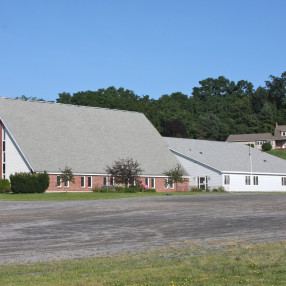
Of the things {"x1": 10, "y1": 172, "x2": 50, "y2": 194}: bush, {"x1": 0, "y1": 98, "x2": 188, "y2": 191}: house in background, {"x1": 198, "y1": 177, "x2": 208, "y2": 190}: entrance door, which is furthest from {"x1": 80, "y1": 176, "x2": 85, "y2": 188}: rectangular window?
{"x1": 198, "y1": 177, "x2": 208, "y2": 190}: entrance door

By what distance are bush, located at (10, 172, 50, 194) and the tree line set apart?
59.4 metres

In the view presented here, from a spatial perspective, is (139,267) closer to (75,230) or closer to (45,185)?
(75,230)

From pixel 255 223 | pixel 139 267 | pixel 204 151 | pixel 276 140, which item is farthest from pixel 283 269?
pixel 276 140

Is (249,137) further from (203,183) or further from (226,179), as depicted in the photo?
(203,183)

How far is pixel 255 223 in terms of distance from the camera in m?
20.7

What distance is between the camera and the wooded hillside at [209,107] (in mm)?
119938

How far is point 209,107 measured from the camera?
504 ft

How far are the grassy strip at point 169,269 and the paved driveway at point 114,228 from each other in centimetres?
154

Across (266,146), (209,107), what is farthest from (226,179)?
(209,107)

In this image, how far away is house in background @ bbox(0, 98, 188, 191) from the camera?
52.8 meters

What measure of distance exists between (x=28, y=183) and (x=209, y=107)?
110 metres

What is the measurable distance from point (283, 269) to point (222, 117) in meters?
138

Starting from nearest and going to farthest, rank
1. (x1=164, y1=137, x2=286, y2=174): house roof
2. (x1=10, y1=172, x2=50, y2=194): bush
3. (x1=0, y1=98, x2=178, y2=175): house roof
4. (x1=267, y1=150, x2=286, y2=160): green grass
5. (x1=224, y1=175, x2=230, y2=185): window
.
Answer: (x1=10, y1=172, x2=50, y2=194): bush → (x1=0, y1=98, x2=178, y2=175): house roof → (x1=224, y1=175, x2=230, y2=185): window → (x1=164, y1=137, x2=286, y2=174): house roof → (x1=267, y1=150, x2=286, y2=160): green grass

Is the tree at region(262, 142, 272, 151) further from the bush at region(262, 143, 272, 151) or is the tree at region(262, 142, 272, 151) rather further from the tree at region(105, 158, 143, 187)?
the tree at region(105, 158, 143, 187)
